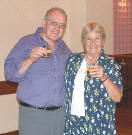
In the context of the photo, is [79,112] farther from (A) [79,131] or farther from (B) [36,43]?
(B) [36,43]

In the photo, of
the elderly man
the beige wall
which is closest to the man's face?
the elderly man

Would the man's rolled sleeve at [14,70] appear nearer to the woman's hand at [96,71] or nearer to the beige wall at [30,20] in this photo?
the woman's hand at [96,71]

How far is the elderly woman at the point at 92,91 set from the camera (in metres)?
2.76

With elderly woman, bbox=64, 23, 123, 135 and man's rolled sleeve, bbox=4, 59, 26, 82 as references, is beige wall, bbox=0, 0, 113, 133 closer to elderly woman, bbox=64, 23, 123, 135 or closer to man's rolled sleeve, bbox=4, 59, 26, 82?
man's rolled sleeve, bbox=4, 59, 26, 82

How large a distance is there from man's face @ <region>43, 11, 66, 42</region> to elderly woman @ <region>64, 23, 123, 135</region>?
194mm

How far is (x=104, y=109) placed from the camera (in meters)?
2.81

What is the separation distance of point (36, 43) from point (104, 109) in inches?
29.9

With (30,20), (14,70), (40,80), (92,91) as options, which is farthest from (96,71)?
(30,20)

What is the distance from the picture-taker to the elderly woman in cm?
276

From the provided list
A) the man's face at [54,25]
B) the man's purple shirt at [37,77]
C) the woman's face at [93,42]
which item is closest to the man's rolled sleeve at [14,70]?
the man's purple shirt at [37,77]

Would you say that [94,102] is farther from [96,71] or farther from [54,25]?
[54,25]

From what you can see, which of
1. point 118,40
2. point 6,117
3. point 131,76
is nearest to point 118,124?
point 131,76

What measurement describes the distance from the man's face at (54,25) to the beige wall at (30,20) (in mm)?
2077

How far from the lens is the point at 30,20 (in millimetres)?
5066
